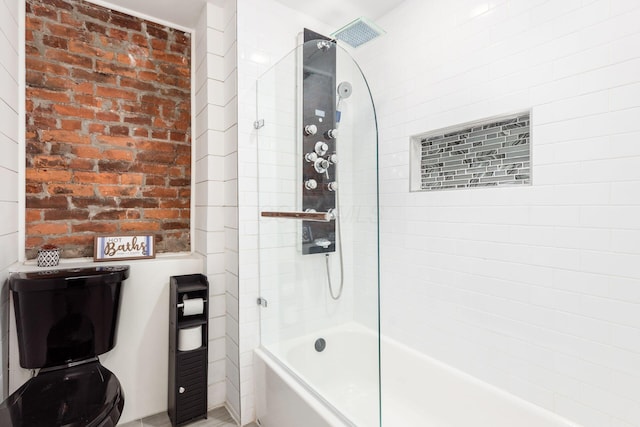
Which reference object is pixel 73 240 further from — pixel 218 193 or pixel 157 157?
pixel 218 193

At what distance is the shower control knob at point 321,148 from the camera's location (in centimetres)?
159

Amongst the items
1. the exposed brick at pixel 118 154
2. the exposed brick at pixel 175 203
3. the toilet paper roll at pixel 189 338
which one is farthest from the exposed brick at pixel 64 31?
the toilet paper roll at pixel 189 338

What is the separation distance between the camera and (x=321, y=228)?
1605mm

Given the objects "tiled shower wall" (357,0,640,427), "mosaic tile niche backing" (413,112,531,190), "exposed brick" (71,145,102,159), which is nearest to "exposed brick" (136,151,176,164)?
"exposed brick" (71,145,102,159)

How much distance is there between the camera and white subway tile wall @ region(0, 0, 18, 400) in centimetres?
146

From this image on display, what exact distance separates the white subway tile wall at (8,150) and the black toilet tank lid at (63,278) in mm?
120

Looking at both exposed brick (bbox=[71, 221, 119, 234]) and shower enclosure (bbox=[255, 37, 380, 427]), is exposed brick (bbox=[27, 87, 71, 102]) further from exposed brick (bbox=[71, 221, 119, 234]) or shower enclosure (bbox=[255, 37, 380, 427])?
shower enclosure (bbox=[255, 37, 380, 427])

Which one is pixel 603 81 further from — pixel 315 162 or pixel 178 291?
pixel 178 291

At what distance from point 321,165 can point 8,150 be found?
1.54 meters

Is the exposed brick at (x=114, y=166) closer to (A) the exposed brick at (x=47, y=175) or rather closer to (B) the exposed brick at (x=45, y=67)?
(A) the exposed brick at (x=47, y=175)

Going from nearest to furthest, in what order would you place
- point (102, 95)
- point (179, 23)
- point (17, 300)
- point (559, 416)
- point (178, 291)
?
point (559, 416)
point (17, 300)
point (178, 291)
point (102, 95)
point (179, 23)

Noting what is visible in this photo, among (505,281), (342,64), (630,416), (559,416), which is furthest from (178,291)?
(630,416)

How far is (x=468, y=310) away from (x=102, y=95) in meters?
2.48

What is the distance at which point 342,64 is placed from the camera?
59.9 inches
